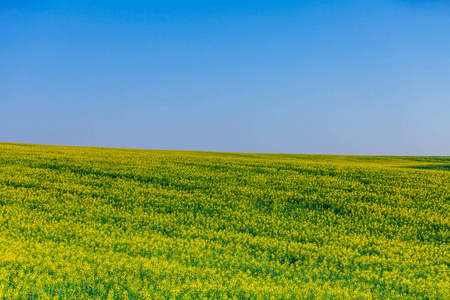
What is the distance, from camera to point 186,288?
6785mm

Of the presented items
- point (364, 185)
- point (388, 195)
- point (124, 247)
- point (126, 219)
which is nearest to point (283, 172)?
point (364, 185)

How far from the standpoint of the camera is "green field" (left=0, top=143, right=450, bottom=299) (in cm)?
719

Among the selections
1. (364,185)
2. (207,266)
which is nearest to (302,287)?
(207,266)

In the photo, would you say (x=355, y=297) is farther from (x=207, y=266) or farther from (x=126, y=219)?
(x=126, y=219)

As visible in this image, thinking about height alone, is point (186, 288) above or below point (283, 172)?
below

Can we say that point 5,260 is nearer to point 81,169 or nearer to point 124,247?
point 124,247

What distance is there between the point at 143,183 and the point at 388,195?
38.1 ft

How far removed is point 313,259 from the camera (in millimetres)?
9742

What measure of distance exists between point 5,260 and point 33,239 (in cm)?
242

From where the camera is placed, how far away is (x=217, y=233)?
11336 mm

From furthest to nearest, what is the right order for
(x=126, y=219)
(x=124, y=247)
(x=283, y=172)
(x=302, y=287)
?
(x=283, y=172) < (x=126, y=219) < (x=124, y=247) < (x=302, y=287)

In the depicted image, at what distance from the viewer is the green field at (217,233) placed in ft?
23.6

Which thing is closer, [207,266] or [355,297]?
[355,297]

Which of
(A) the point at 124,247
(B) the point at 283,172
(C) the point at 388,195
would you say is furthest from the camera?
(B) the point at 283,172
